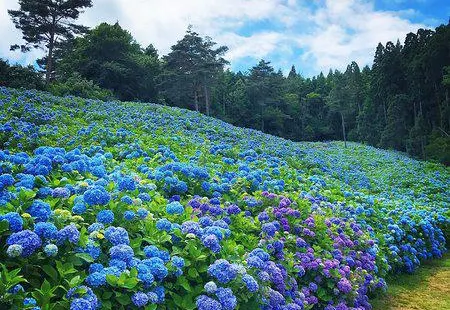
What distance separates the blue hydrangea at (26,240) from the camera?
107 inches

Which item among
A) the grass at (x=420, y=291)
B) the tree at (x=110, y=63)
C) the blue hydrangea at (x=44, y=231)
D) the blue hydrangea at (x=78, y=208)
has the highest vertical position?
the tree at (x=110, y=63)

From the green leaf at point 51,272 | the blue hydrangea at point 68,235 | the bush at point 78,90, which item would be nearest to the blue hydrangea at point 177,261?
the blue hydrangea at point 68,235

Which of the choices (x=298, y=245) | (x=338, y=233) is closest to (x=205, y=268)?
(x=298, y=245)

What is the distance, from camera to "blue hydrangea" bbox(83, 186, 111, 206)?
349cm

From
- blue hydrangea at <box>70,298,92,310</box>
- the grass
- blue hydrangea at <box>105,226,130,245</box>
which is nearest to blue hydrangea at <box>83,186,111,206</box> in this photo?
blue hydrangea at <box>105,226,130,245</box>

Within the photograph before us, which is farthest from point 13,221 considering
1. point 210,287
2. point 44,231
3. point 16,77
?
point 16,77

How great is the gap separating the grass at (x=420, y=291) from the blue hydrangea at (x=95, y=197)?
3.87m

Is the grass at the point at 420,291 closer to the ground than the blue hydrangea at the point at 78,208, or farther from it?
closer to the ground

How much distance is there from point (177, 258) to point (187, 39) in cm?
3883

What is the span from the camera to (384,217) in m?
7.65

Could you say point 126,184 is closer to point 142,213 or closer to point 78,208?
point 142,213

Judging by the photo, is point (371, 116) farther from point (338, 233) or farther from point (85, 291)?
point (85, 291)

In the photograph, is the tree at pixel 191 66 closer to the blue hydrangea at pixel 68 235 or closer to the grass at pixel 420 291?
the grass at pixel 420 291

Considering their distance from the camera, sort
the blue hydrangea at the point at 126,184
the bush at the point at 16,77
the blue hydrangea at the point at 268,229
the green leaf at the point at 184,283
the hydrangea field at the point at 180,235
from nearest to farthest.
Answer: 1. the hydrangea field at the point at 180,235
2. the green leaf at the point at 184,283
3. the blue hydrangea at the point at 126,184
4. the blue hydrangea at the point at 268,229
5. the bush at the point at 16,77
